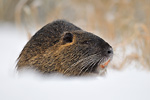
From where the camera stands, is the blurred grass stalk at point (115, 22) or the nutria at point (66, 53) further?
the blurred grass stalk at point (115, 22)

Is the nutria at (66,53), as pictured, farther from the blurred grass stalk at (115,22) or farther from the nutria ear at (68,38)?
the blurred grass stalk at (115,22)

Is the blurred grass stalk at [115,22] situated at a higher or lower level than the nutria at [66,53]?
higher

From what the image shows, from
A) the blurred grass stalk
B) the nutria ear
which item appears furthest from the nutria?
the blurred grass stalk

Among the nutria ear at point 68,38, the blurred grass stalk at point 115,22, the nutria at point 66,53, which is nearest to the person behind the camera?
the nutria at point 66,53

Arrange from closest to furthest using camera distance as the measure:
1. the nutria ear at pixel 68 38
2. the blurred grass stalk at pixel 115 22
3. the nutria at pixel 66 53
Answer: the nutria at pixel 66 53, the nutria ear at pixel 68 38, the blurred grass stalk at pixel 115 22

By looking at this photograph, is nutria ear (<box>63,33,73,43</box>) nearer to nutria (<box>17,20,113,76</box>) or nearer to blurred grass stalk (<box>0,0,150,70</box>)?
nutria (<box>17,20,113,76</box>)

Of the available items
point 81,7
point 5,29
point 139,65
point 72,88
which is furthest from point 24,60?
point 5,29

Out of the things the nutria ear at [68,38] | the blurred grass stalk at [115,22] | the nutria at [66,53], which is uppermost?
the blurred grass stalk at [115,22]

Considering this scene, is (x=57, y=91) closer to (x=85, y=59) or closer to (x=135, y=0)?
(x=85, y=59)

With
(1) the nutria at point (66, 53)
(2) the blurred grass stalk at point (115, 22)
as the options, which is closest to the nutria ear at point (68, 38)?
(1) the nutria at point (66, 53)

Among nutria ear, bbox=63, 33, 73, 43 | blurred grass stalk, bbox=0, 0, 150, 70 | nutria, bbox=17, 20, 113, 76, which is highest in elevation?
blurred grass stalk, bbox=0, 0, 150, 70
